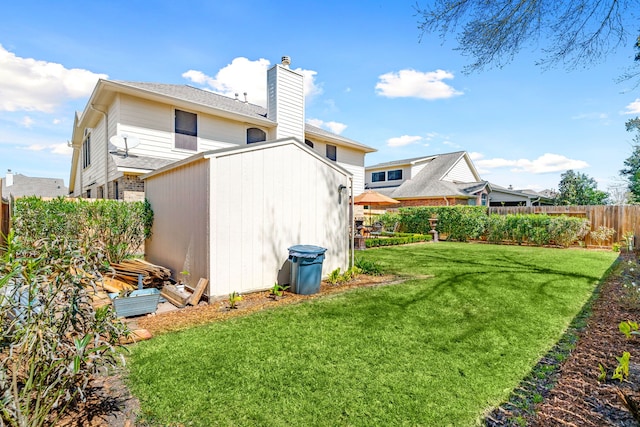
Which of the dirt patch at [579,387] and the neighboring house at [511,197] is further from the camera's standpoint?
the neighboring house at [511,197]

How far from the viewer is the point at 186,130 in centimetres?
1160

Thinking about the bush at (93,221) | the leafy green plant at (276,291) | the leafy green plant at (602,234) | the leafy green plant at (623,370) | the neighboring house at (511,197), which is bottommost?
the leafy green plant at (276,291)

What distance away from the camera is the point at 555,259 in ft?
33.2

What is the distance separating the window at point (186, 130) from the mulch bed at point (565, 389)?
8.42 metres

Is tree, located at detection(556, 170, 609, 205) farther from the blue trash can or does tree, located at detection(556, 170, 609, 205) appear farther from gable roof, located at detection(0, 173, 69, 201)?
gable roof, located at detection(0, 173, 69, 201)

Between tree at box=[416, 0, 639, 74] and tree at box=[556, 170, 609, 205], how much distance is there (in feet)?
82.4

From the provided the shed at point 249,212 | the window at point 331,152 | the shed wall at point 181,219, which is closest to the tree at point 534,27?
the shed at point 249,212

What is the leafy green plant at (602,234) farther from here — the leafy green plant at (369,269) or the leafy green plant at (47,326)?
the leafy green plant at (47,326)

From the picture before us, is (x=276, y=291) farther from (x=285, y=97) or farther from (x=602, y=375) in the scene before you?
(x=285, y=97)

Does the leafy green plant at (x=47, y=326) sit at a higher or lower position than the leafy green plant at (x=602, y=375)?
higher

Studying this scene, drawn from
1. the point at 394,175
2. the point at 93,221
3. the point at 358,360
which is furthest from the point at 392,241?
the point at 394,175

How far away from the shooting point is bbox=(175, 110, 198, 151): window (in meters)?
11.4

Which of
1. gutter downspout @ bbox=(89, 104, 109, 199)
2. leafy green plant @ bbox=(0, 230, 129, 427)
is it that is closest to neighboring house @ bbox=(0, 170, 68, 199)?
gutter downspout @ bbox=(89, 104, 109, 199)

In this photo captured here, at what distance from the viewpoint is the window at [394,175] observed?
28.6 metres
